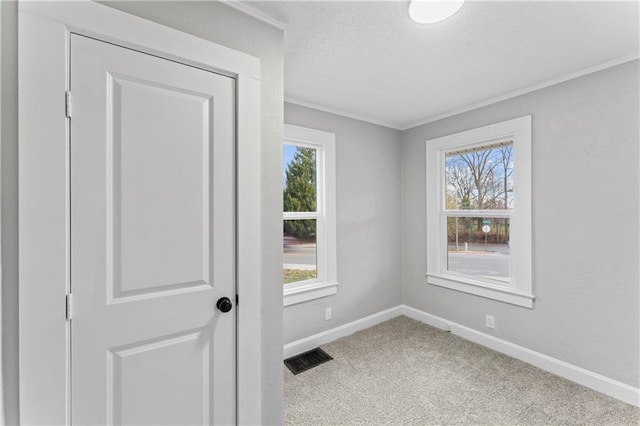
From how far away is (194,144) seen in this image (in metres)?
1.26

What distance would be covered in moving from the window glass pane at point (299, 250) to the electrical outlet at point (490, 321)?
1.64 metres

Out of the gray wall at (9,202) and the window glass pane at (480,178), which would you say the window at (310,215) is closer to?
the window glass pane at (480,178)

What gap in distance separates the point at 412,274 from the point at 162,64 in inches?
122

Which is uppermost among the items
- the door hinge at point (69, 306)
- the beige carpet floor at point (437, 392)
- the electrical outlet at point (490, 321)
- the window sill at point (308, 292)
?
the door hinge at point (69, 306)

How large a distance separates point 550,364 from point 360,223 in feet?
6.34

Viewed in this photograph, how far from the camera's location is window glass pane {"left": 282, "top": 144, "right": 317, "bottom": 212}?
107 inches

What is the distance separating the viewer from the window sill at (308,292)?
2588 millimetres

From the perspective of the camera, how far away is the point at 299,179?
280 cm

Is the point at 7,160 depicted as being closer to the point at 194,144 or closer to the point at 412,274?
the point at 194,144

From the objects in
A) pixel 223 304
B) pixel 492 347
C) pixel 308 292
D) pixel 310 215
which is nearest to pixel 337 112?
pixel 310 215

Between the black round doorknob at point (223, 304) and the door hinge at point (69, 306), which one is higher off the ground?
the door hinge at point (69, 306)

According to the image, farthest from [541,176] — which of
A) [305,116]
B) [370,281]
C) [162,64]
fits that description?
[162,64]

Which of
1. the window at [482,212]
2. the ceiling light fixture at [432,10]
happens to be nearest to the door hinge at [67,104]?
the ceiling light fixture at [432,10]

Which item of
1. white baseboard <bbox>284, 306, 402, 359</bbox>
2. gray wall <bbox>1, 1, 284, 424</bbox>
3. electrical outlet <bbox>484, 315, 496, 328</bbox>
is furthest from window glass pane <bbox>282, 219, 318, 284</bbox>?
electrical outlet <bbox>484, 315, 496, 328</bbox>
